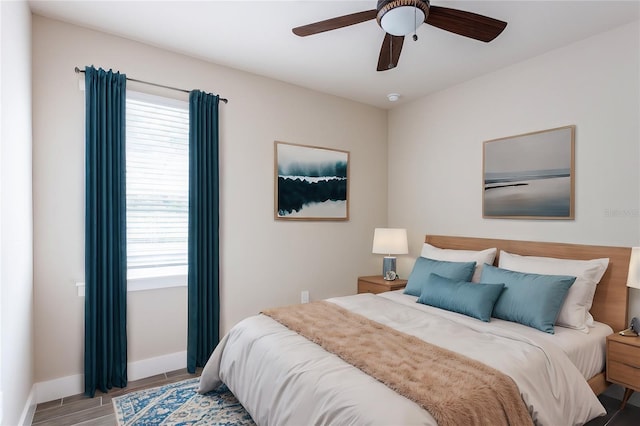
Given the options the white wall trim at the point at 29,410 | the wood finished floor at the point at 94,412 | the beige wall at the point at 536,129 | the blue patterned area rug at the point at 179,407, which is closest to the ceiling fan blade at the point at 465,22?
the beige wall at the point at 536,129

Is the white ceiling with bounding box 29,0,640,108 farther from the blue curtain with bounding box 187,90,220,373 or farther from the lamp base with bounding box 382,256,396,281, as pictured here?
the lamp base with bounding box 382,256,396,281

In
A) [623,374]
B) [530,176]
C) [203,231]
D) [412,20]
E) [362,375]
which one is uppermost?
[412,20]

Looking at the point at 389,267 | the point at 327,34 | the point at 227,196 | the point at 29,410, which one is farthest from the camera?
the point at 389,267

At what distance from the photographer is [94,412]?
2496 mm

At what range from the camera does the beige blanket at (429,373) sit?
152cm

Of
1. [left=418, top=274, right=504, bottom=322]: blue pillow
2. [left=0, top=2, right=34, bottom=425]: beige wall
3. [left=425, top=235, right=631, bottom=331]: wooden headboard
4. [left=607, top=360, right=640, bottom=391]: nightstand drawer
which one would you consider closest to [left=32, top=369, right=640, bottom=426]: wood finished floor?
[left=0, top=2, right=34, bottom=425]: beige wall

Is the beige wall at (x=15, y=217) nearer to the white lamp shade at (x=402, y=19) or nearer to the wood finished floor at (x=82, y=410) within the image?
the wood finished floor at (x=82, y=410)

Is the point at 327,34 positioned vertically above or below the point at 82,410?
above

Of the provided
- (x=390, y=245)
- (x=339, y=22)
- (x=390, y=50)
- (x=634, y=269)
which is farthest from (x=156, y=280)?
(x=634, y=269)

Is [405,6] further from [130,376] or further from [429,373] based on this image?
[130,376]

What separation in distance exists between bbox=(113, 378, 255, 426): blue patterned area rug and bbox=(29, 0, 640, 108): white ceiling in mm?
2719

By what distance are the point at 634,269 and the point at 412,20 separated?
2120 millimetres

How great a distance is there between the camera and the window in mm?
3018

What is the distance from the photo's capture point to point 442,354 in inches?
76.5
